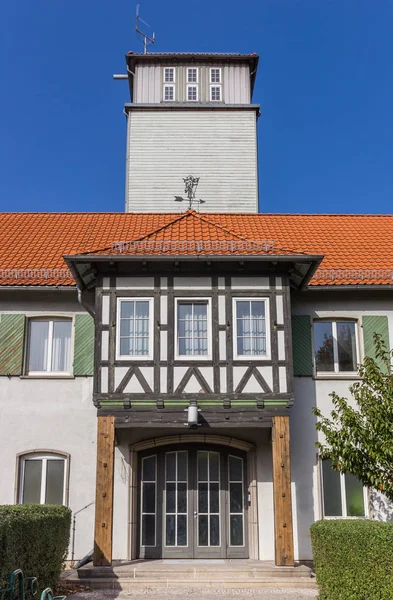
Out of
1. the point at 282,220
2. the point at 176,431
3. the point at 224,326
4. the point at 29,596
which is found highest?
the point at 282,220

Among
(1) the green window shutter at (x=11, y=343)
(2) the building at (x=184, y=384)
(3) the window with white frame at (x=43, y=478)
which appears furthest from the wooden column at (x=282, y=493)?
(1) the green window shutter at (x=11, y=343)

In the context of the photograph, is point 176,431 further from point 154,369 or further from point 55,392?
point 55,392

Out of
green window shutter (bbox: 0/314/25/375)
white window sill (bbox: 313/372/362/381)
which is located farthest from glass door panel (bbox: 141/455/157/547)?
white window sill (bbox: 313/372/362/381)

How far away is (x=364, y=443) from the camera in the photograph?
11859 millimetres

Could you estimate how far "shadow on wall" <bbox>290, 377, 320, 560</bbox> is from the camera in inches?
554

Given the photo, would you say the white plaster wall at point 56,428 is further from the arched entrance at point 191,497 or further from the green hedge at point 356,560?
the green hedge at point 356,560

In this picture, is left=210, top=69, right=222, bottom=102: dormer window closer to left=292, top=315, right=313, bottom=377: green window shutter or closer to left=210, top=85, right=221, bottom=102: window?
left=210, top=85, right=221, bottom=102: window

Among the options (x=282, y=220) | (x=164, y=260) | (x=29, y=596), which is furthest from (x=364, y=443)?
(x=282, y=220)

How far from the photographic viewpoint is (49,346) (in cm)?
1513

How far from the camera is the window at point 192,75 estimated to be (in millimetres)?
25203

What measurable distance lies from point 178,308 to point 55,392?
3369mm

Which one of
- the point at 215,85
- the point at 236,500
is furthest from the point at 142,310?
the point at 215,85

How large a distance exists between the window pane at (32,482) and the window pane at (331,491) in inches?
241

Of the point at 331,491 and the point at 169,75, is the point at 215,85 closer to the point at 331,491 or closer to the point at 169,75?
the point at 169,75
